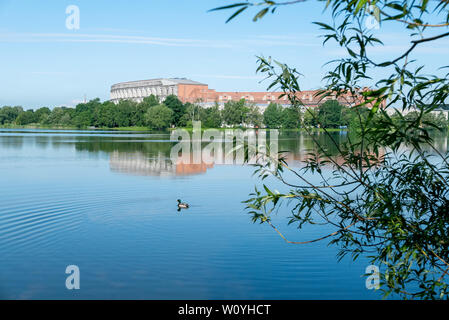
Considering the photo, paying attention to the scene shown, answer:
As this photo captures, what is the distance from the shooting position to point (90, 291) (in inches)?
234

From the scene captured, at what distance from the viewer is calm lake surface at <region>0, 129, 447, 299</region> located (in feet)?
19.8

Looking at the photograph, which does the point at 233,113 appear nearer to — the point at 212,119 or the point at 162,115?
the point at 212,119

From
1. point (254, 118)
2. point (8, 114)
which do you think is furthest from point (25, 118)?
point (254, 118)

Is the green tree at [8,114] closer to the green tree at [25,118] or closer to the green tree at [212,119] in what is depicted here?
the green tree at [25,118]

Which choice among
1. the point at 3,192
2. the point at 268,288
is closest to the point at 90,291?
the point at 268,288

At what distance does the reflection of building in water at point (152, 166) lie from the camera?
1795cm

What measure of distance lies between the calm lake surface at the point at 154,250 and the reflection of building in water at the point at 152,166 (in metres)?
4.14

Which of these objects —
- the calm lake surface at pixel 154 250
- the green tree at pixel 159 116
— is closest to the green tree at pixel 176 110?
the green tree at pixel 159 116

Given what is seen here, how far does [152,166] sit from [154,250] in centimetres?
1246

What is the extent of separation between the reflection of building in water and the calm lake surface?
4.14 metres

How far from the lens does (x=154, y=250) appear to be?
7.66 metres

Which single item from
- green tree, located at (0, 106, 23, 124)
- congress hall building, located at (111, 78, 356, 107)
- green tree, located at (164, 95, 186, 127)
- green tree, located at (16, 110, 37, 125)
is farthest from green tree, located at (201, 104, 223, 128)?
green tree, located at (0, 106, 23, 124)

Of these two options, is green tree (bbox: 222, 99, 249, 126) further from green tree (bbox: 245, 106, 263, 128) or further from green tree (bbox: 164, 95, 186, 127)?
green tree (bbox: 164, 95, 186, 127)
